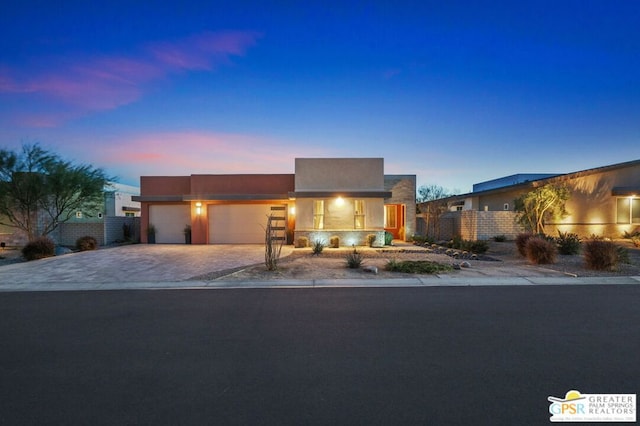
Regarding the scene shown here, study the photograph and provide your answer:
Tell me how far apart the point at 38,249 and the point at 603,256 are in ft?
68.9

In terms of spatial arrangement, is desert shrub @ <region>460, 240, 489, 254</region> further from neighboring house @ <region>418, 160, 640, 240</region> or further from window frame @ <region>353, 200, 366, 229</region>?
window frame @ <region>353, 200, 366, 229</region>

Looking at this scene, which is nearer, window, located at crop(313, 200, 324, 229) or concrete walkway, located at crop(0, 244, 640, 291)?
concrete walkway, located at crop(0, 244, 640, 291)

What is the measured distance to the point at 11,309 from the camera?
263 inches

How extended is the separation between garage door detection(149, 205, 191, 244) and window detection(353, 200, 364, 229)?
10.5 m

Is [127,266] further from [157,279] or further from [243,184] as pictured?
[243,184]

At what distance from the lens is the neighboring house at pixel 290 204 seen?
17.9 metres

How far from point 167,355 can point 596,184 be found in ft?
77.0

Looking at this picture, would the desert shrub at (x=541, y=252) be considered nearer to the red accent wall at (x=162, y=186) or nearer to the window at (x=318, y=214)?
the window at (x=318, y=214)


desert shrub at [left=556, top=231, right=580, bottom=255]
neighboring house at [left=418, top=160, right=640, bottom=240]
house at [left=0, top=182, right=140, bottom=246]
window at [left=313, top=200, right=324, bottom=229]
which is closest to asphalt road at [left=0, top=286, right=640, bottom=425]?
desert shrub at [left=556, top=231, right=580, bottom=255]

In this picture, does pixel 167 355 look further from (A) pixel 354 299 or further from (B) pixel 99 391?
(A) pixel 354 299

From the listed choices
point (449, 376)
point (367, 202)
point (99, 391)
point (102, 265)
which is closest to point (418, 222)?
point (367, 202)

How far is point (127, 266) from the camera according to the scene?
38.9ft

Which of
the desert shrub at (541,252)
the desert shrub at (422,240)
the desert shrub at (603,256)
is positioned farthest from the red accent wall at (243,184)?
the desert shrub at (603,256)

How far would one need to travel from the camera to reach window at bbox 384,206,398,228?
70.5ft
